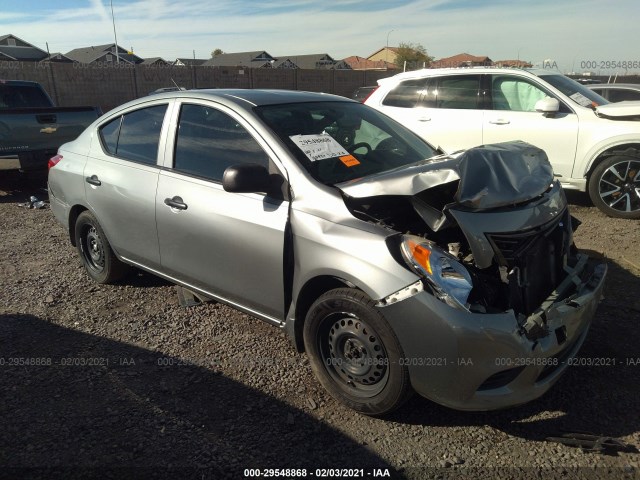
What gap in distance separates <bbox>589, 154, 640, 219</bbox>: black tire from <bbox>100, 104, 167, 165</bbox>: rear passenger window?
205 inches

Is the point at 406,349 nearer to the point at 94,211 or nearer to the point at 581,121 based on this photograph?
the point at 94,211

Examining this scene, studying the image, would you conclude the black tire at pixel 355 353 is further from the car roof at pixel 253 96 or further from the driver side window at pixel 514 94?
the driver side window at pixel 514 94

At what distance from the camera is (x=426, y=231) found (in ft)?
9.52

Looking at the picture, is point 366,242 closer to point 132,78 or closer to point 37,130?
point 37,130

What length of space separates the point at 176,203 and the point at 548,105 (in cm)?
495

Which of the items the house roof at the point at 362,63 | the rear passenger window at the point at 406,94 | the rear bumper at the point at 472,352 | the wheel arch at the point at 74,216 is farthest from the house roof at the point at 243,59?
the rear bumper at the point at 472,352

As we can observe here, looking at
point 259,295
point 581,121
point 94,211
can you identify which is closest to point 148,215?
point 94,211

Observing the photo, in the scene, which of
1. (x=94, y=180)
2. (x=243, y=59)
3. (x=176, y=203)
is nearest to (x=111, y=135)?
(x=94, y=180)

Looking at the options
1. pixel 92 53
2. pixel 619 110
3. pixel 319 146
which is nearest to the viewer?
pixel 319 146

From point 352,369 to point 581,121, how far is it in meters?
5.18

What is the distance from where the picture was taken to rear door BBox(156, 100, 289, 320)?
3.08 m

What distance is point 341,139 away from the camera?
3.49 metres

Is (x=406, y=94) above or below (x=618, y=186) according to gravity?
above

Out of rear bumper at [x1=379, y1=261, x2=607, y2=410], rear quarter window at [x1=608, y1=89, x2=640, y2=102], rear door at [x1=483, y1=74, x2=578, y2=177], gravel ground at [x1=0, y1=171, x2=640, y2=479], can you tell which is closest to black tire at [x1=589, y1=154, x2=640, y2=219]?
rear door at [x1=483, y1=74, x2=578, y2=177]
